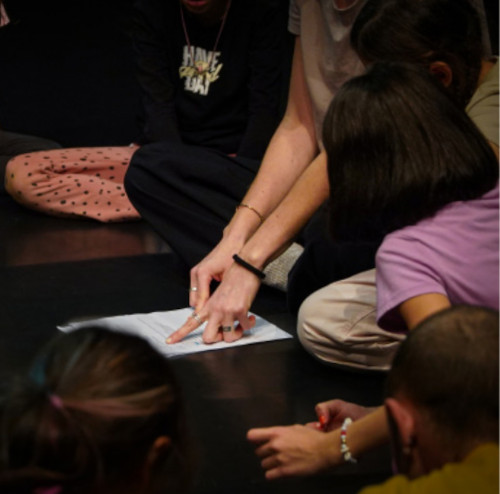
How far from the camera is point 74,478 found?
3.21 ft

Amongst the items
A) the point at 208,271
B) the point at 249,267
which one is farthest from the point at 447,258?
the point at 208,271

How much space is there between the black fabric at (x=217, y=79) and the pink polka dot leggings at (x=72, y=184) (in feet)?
0.84

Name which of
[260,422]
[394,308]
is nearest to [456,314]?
[394,308]

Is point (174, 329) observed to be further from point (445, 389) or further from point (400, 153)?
point (445, 389)

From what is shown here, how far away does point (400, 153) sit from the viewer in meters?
1.59

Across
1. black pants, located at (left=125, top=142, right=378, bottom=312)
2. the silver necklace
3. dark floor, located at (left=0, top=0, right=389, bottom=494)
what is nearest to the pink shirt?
dark floor, located at (left=0, top=0, right=389, bottom=494)

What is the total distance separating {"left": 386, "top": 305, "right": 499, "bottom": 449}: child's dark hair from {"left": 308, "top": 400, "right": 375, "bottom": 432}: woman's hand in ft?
1.66

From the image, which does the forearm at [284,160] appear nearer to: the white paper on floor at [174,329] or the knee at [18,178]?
the white paper on floor at [174,329]

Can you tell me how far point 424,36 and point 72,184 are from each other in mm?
1956

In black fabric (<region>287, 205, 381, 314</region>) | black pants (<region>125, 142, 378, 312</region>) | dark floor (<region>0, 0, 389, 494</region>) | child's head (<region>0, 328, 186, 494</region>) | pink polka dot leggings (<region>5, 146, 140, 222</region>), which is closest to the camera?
child's head (<region>0, 328, 186, 494</region>)

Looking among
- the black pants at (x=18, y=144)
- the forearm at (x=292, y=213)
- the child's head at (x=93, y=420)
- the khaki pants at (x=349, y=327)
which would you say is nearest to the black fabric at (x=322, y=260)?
the forearm at (x=292, y=213)

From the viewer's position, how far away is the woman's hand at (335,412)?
1618mm

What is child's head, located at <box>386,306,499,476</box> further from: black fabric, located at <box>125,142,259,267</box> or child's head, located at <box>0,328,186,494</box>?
black fabric, located at <box>125,142,259,267</box>

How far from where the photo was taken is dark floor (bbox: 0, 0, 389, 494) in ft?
5.70
